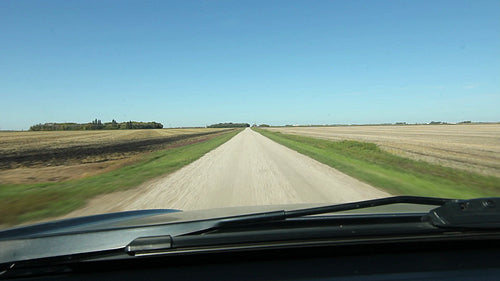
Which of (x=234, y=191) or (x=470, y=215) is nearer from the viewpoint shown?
(x=470, y=215)

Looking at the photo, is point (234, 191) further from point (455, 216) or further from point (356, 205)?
point (455, 216)

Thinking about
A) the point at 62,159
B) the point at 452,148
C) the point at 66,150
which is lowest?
the point at 452,148

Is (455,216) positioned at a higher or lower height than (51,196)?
higher

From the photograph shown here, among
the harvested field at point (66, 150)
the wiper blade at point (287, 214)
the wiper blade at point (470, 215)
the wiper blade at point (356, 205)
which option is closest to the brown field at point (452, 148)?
the wiper blade at point (356, 205)

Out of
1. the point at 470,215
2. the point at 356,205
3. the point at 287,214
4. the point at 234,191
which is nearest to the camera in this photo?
the point at 470,215

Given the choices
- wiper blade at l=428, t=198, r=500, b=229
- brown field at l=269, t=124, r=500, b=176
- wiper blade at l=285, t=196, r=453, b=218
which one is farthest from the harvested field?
brown field at l=269, t=124, r=500, b=176

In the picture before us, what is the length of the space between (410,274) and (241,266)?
1095 mm

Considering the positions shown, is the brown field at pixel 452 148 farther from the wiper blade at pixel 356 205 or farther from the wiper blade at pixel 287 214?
the wiper blade at pixel 287 214

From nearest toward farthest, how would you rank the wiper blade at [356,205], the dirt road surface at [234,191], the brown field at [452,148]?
the wiper blade at [356,205] < the dirt road surface at [234,191] < the brown field at [452,148]

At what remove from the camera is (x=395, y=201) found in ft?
8.71

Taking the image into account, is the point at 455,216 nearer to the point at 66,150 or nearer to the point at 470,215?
the point at 470,215

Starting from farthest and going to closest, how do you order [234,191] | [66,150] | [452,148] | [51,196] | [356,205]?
[66,150] < [452,148] < [51,196] < [234,191] < [356,205]

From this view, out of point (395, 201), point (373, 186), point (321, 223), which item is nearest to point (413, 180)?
point (373, 186)

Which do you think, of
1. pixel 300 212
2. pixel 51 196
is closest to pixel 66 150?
pixel 51 196
